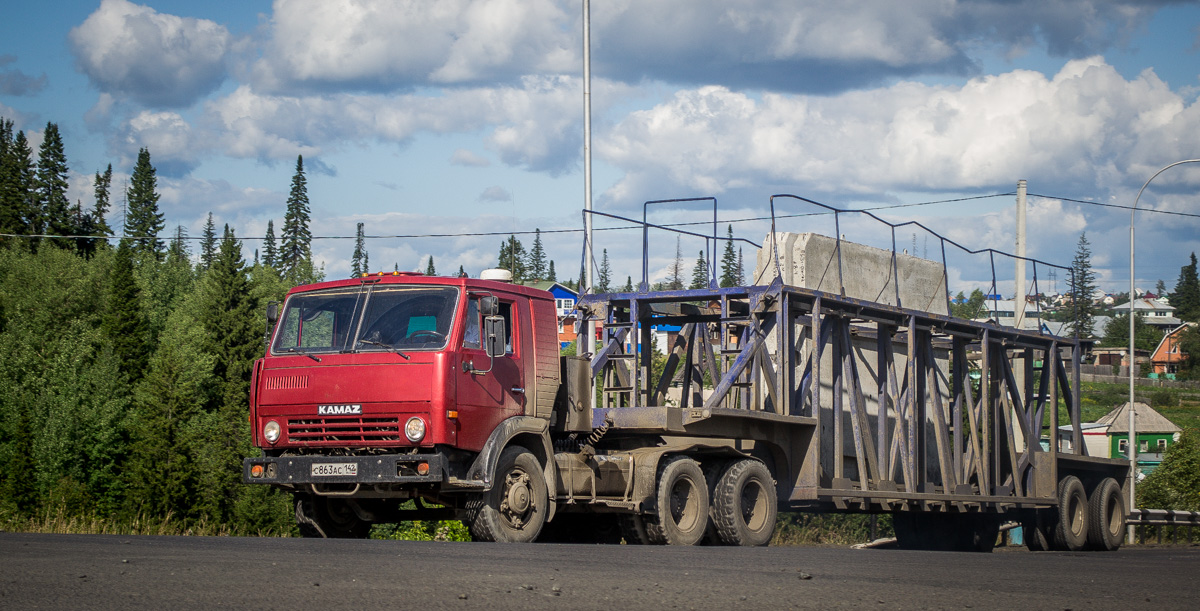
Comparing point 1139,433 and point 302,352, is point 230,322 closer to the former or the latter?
point 1139,433

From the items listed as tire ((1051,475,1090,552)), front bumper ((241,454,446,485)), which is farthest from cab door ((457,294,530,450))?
tire ((1051,475,1090,552))

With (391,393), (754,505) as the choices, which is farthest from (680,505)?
(391,393)

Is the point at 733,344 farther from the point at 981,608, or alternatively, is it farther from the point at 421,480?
the point at 981,608

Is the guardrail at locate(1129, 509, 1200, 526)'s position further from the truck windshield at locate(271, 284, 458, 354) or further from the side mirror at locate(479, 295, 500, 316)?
the truck windshield at locate(271, 284, 458, 354)

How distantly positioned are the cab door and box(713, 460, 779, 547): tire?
258cm

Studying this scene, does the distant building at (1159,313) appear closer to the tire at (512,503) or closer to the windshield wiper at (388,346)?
the tire at (512,503)

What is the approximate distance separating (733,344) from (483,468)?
20.9 feet

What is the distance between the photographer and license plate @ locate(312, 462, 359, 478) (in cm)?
1012

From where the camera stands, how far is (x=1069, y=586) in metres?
7.17

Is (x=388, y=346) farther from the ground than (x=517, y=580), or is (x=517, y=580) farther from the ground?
(x=388, y=346)

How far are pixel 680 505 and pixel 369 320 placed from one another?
12.7 ft

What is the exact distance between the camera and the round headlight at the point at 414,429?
10055 mm

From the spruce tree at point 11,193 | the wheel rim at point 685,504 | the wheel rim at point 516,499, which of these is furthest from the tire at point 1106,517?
the spruce tree at point 11,193

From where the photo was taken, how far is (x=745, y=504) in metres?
12.7
